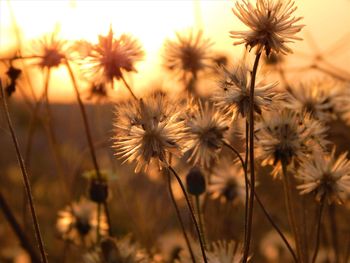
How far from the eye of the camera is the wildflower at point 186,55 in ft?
5.06

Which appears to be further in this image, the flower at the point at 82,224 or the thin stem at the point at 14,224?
the flower at the point at 82,224

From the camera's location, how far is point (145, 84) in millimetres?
1913

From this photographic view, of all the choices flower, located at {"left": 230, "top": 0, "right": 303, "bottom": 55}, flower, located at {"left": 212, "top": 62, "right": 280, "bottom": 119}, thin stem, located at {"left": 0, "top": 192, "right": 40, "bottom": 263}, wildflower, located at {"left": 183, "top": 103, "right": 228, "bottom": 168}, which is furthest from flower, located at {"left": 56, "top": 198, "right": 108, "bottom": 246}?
flower, located at {"left": 230, "top": 0, "right": 303, "bottom": 55}

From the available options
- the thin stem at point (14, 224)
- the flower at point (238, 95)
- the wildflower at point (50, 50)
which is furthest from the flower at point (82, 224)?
the flower at point (238, 95)

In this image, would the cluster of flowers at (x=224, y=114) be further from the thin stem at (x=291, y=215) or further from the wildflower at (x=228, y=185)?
the wildflower at (x=228, y=185)

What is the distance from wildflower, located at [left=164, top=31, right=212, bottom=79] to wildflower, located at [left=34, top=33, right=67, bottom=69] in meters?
0.25

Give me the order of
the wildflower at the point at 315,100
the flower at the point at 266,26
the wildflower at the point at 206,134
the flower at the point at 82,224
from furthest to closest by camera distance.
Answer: the flower at the point at 82,224 → the wildflower at the point at 315,100 → the wildflower at the point at 206,134 → the flower at the point at 266,26

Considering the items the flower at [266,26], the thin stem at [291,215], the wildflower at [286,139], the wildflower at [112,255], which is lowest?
the wildflower at [112,255]

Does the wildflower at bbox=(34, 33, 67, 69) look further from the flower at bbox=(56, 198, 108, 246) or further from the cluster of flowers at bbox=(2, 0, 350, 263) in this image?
the flower at bbox=(56, 198, 108, 246)

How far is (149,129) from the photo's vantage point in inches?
40.5

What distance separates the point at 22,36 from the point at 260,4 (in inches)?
40.3

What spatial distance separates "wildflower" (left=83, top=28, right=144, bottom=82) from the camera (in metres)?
1.27

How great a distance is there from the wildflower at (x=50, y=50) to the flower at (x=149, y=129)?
17.8 inches

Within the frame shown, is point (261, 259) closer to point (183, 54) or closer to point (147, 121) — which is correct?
point (183, 54)
